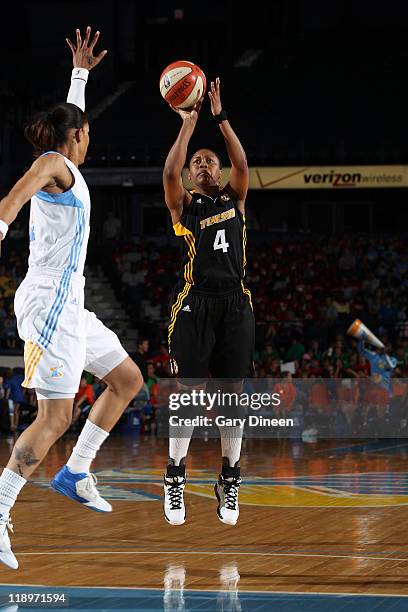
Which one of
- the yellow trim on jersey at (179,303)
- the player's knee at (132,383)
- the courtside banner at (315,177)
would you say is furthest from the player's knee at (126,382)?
the courtside banner at (315,177)

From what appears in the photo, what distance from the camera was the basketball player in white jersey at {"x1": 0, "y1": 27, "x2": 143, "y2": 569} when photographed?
5.07 metres

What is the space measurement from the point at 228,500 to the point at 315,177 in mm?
20724

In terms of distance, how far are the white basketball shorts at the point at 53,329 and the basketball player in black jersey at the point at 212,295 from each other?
4.16 feet

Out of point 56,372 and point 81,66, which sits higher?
point 81,66

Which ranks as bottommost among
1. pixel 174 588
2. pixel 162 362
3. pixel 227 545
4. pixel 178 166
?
pixel 227 545

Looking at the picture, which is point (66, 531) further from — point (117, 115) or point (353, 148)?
point (117, 115)

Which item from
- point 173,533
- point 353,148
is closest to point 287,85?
point 353,148

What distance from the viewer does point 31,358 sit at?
5.11 metres

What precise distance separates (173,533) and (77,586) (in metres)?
1.84

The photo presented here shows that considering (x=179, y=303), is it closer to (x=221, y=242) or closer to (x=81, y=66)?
(x=221, y=242)

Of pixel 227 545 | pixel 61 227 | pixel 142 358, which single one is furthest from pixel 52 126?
pixel 142 358

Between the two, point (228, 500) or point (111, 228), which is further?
point (111, 228)

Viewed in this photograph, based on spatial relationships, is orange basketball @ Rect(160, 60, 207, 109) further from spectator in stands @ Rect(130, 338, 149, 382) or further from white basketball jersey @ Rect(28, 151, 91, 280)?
spectator in stands @ Rect(130, 338, 149, 382)

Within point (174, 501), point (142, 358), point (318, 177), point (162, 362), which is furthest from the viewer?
point (318, 177)
